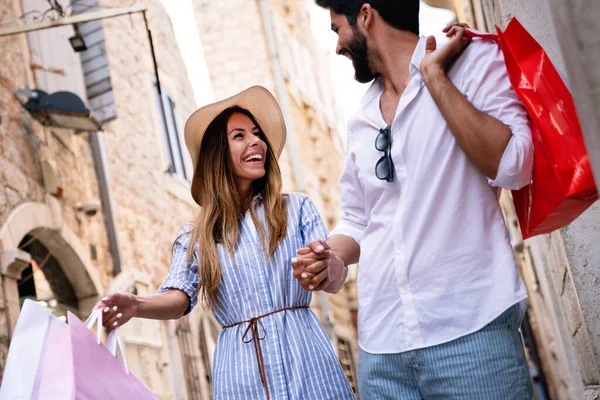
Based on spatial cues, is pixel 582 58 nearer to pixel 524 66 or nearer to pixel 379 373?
pixel 524 66

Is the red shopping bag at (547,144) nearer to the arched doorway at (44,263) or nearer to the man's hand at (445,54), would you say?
the man's hand at (445,54)

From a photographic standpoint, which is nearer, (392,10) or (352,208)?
(392,10)

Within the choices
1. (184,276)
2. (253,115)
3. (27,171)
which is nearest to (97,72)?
(27,171)

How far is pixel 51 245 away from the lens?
7477 mm

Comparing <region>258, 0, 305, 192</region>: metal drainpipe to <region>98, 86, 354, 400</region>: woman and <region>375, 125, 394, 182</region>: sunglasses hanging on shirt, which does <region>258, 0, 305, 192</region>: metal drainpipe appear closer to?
<region>98, 86, 354, 400</region>: woman

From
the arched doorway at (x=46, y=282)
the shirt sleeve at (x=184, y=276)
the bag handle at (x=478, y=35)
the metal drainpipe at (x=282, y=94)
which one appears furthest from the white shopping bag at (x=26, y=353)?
the metal drainpipe at (x=282, y=94)

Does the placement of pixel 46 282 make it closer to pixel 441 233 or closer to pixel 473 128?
pixel 441 233

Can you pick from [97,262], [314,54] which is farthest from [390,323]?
[314,54]

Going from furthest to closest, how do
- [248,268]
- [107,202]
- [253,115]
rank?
[107,202] < [253,115] < [248,268]

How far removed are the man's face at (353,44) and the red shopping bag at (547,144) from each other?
42cm

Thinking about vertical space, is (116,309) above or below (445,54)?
below

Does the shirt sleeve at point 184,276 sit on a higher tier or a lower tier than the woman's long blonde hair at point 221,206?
lower

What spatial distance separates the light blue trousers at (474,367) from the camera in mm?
1692

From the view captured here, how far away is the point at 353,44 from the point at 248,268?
2.58ft
